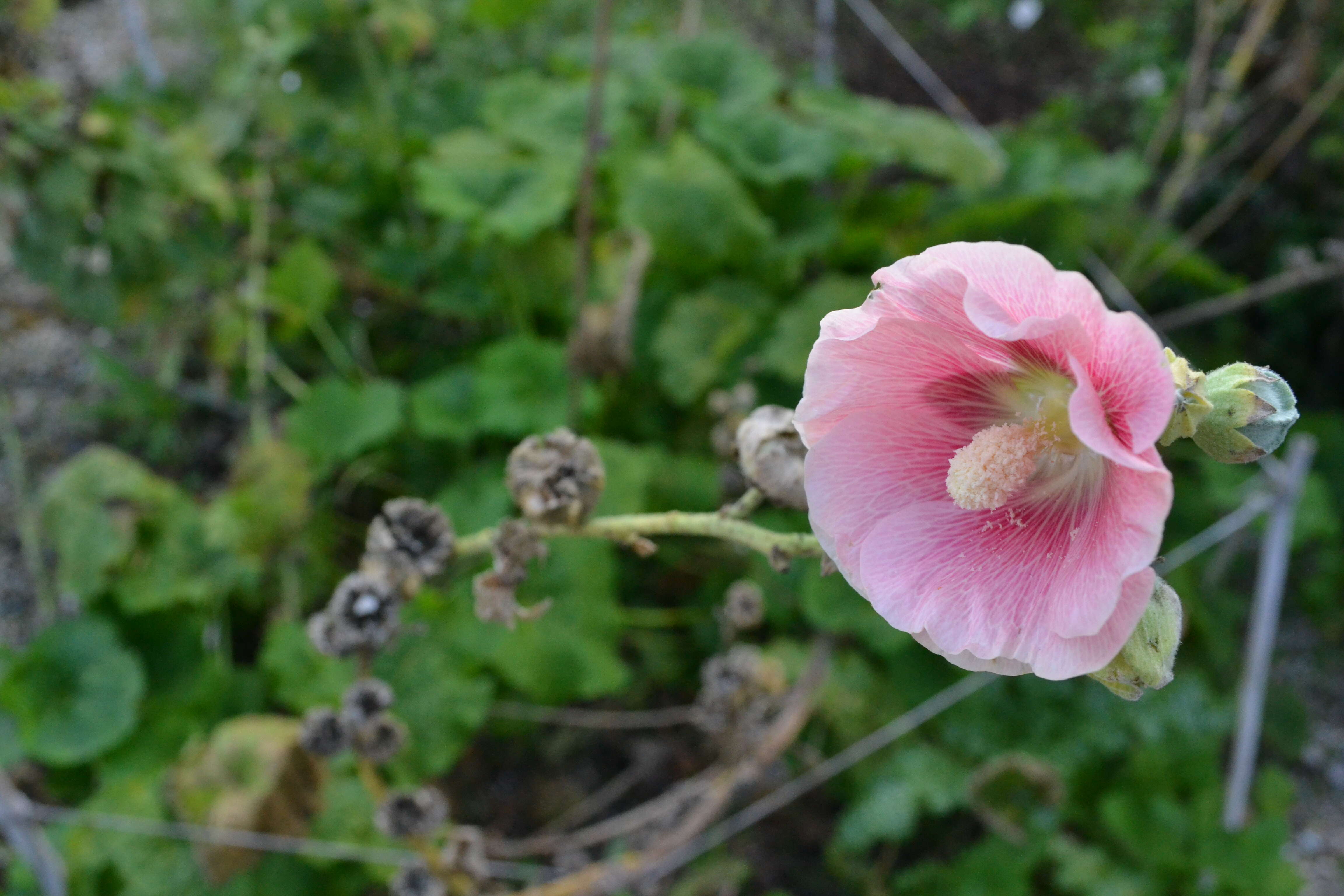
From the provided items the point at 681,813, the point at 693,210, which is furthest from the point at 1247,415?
the point at 693,210

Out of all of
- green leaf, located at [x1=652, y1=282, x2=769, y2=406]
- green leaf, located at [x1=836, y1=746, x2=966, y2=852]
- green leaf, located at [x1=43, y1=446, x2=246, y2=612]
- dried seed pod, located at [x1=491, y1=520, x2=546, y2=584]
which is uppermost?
dried seed pod, located at [x1=491, y1=520, x2=546, y2=584]

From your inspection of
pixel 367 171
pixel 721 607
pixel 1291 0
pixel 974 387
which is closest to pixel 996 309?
pixel 974 387

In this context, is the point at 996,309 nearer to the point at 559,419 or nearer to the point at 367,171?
the point at 559,419

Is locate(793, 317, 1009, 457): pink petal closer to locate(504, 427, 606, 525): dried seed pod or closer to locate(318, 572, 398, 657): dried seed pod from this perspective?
locate(504, 427, 606, 525): dried seed pod

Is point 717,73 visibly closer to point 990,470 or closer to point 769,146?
point 769,146

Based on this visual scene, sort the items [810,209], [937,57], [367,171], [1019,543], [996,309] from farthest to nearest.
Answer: [937,57], [367,171], [810,209], [1019,543], [996,309]

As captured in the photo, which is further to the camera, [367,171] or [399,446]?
[367,171]

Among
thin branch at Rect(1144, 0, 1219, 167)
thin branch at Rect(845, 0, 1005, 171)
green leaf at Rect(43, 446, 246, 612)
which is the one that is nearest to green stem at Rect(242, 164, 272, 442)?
green leaf at Rect(43, 446, 246, 612)
